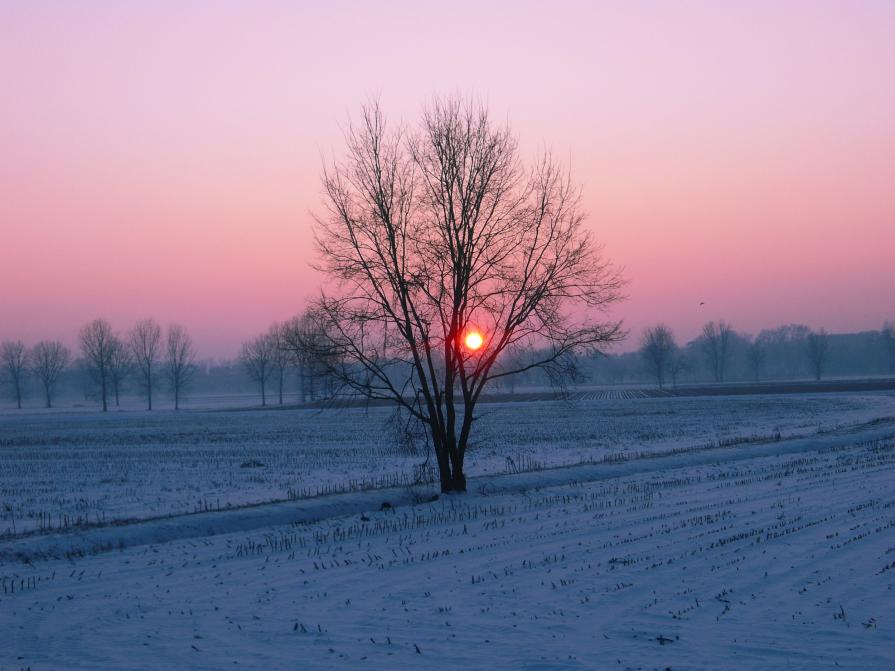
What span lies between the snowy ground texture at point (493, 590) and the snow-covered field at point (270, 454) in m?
4.61

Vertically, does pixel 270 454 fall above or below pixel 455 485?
below

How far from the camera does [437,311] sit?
2273 cm

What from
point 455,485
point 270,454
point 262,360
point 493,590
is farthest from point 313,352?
point 262,360

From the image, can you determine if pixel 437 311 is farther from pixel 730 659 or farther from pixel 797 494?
pixel 730 659

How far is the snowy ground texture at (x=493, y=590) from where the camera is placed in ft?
28.1

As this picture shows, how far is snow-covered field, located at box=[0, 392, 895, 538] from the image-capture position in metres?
22.3

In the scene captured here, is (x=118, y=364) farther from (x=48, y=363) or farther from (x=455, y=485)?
(x=455, y=485)

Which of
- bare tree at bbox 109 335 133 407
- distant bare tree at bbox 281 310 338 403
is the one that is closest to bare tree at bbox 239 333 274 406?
bare tree at bbox 109 335 133 407

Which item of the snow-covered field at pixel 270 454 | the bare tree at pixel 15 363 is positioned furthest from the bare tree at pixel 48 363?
the snow-covered field at pixel 270 454

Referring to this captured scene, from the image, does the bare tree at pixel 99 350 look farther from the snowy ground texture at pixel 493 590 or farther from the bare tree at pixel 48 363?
the snowy ground texture at pixel 493 590

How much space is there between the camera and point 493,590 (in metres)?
11.3

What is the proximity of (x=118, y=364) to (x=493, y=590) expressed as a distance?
447 ft

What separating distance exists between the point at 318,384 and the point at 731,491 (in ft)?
37.1

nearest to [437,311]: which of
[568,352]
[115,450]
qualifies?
[568,352]
